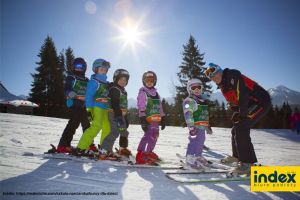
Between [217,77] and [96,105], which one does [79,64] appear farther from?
[217,77]

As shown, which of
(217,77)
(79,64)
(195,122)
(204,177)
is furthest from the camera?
(79,64)

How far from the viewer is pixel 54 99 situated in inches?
1270

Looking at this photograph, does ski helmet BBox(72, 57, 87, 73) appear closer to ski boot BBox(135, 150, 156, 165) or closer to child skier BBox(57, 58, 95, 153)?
child skier BBox(57, 58, 95, 153)

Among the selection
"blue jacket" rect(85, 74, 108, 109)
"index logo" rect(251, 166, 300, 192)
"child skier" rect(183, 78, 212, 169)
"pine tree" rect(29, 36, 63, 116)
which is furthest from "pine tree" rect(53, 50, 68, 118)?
"index logo" rect(251, 166, 300, 192)

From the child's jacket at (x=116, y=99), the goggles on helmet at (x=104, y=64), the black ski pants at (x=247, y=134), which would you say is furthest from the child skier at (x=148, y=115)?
the black ski pants at (x=247, y=134)

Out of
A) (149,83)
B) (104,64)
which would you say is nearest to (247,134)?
(149,83)

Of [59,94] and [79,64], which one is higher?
[59,94]

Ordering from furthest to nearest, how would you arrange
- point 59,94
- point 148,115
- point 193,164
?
1. point 59,94
2. point 148,115
3. point 193,164

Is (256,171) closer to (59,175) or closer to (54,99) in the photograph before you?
(59,175)

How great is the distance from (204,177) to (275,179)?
0.99 metres

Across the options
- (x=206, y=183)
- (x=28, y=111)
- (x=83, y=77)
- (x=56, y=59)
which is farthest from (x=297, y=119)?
(x=56, y=59)

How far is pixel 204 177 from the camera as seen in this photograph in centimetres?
282

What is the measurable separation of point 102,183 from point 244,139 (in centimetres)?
255

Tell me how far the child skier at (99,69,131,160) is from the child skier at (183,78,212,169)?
57.6 inches
